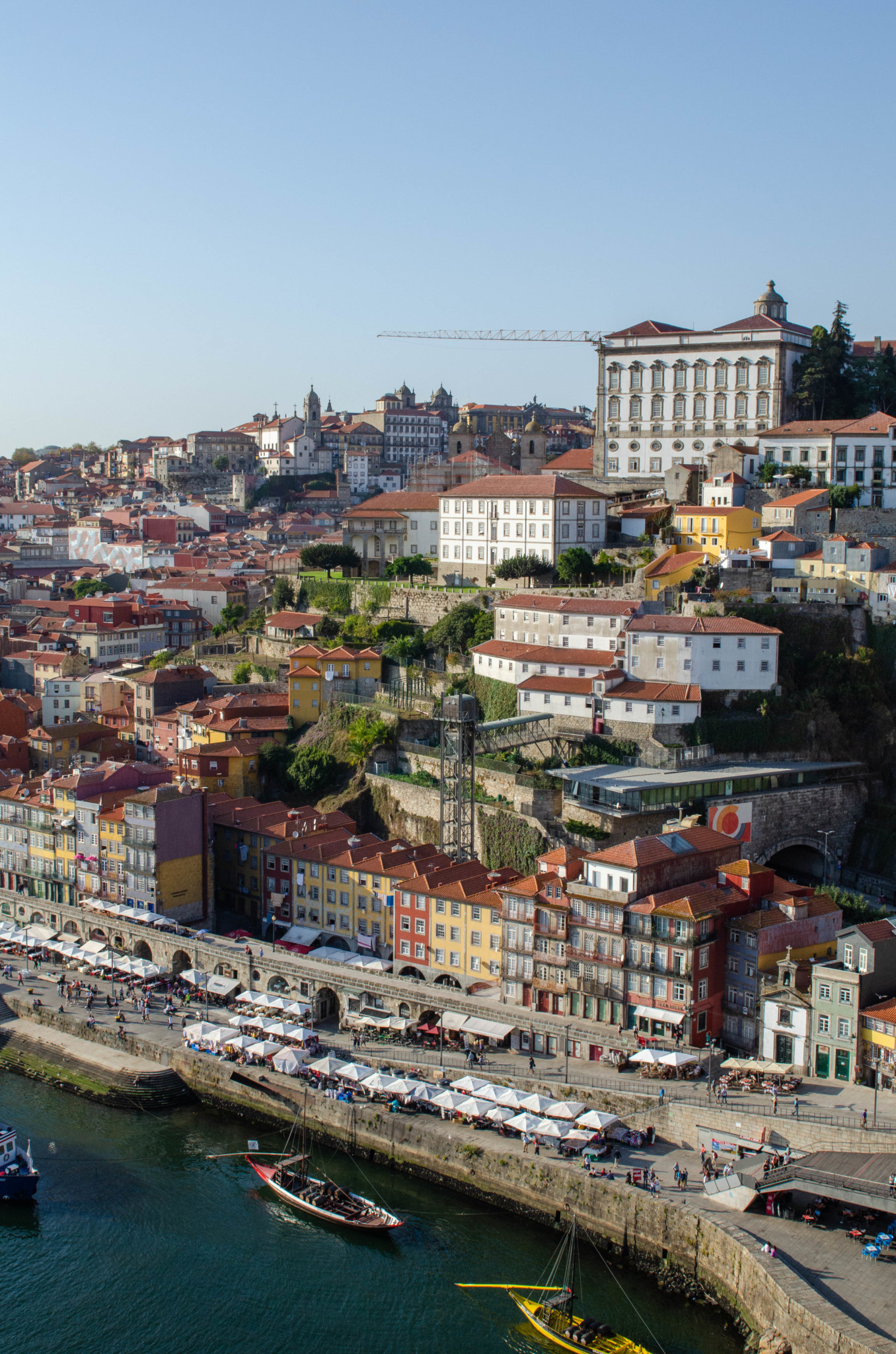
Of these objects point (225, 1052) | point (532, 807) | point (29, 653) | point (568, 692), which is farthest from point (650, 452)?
point (225, 1052)

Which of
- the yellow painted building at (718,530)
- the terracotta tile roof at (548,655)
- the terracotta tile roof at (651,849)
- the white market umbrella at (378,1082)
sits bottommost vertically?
the white market umbrella at (378,1082)

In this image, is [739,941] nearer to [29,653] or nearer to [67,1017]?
[67,1017]

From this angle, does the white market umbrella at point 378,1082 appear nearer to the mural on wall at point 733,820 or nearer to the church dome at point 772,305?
the mural on wall at point 733,820

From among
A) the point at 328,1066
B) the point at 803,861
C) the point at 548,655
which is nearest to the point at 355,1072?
the point at 328,1066

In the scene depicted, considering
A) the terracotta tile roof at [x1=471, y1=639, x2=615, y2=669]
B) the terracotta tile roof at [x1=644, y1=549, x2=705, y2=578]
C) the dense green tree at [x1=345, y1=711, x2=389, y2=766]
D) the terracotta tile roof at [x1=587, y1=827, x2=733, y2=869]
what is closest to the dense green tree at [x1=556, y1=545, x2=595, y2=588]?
the terracotta tile roof at [x1=644, y1=549, x2=705, y2=578]

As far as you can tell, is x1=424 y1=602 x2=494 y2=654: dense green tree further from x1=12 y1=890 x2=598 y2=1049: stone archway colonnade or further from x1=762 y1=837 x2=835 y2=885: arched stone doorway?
x1=12 y1=890 x2=598 y2=1049: stone archway colonnade

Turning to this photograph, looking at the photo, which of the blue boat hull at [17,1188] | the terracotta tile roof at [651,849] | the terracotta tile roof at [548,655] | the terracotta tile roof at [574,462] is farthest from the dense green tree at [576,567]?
the blue boat hull at [17,1188]
